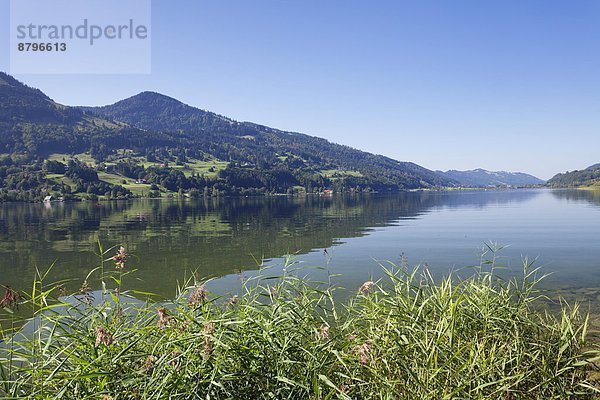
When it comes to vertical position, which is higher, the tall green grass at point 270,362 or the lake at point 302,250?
the tall green grass at point 270,362

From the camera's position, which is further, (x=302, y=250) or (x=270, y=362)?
(x=302, y=250)

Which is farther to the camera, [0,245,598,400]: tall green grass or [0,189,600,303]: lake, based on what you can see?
[0,189,600,303]: lake

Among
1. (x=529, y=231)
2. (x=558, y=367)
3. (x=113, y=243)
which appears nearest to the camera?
(x=558, y=367)

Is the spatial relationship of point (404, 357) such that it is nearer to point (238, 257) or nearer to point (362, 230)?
point (238, 257)

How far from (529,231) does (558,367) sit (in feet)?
151

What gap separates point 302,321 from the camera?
5602 mm

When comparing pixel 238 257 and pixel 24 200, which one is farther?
pixel 24 200

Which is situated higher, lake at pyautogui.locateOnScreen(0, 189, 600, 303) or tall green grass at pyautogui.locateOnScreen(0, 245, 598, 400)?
tall green grass at pyautogui.locateOnScreen(0, 245, 598, 400)

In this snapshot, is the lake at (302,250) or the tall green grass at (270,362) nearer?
the tall green grass at (270,362)

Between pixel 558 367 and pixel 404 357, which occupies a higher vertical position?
pixel 404 357

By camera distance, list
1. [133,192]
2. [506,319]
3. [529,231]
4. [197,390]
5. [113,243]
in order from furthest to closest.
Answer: [133,192] → [529,231] → [113,243] → [506,319] → [197,390]

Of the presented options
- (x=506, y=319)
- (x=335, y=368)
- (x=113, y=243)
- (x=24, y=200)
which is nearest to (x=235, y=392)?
(x=335, y=368)

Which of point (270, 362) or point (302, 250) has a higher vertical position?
point (270, 362)

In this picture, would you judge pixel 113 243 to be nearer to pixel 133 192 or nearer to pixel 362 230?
pixel 362 230
